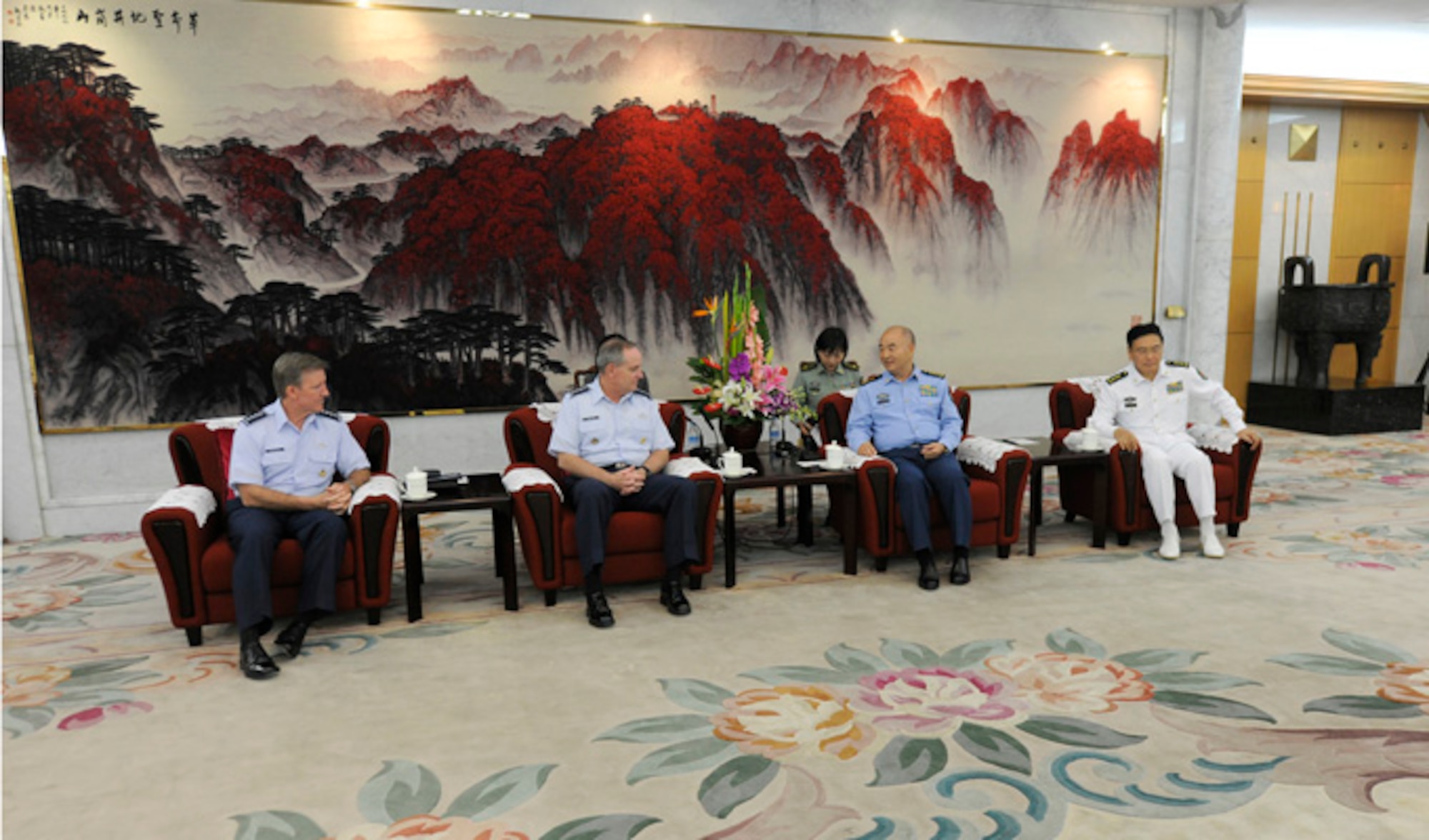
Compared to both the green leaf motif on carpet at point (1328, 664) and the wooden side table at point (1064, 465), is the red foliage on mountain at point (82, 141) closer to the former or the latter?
the wooden side table at point (1064, 465)

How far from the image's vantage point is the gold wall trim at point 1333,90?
8.14 m

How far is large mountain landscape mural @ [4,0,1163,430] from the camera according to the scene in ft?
17.5

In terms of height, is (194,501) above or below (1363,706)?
above

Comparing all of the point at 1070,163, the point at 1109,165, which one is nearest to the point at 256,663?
the point at 1070,163

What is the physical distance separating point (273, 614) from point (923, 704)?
248 centimetres

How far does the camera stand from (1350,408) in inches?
316

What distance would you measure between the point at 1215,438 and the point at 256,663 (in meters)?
4.68

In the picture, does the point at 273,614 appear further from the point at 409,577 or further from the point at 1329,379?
the point at 1329,379

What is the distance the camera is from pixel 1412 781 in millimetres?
2494

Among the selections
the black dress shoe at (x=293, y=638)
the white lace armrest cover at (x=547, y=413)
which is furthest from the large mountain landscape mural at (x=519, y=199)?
the black dress shoe at (x=293, y=638)

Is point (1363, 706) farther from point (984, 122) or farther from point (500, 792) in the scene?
point (984, 122)

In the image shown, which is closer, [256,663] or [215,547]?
[256,663]

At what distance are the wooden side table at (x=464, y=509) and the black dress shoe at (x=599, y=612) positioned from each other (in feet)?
1.20

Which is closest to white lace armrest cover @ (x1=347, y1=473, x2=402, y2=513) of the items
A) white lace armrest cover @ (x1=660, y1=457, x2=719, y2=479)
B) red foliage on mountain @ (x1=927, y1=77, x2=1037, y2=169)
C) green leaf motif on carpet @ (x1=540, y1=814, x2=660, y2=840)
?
white lace armrest cover @ (x1=660, y1=457, x2=719, y2=479)
